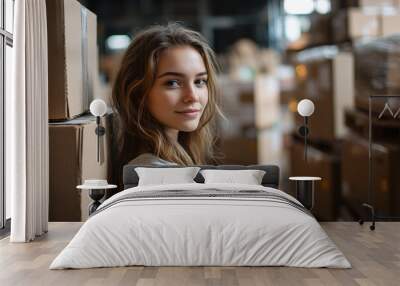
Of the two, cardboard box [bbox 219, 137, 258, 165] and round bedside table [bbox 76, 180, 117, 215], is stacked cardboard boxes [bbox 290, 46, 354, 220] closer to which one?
cardboard box [bbox 219, 137, 258, 165]

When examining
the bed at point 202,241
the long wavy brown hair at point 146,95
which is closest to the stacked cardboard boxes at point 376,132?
the long wavy brown hair at point 146,95

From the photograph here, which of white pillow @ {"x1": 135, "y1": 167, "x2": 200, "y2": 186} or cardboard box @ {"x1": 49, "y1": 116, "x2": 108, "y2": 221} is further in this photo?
cardboard box @ {"x1": 49, "y1": 116, "x2": 108, "y2": 221}

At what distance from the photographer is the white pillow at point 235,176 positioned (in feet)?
18.2

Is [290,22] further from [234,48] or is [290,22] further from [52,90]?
[52,90]

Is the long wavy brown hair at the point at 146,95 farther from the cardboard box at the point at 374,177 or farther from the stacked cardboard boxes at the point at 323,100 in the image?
the cardboard box at the point at 374,177

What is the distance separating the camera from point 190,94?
5.85 metres

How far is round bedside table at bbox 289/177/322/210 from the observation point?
5.76 m

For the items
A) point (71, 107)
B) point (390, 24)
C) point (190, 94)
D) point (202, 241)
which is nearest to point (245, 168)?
point (190, 94)

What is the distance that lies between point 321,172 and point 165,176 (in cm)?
147

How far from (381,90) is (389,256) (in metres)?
2.07

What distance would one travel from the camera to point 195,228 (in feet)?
13.0

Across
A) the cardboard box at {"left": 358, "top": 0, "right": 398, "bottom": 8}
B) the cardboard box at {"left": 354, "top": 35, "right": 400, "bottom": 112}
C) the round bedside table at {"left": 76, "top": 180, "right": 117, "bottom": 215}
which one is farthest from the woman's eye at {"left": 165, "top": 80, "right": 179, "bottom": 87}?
the cardboard box at {"left": 358, "top": 0, "right": 398, "bottom": 8}

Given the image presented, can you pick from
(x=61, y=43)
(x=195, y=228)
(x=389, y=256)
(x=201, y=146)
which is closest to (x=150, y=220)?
(x=195, y=228)

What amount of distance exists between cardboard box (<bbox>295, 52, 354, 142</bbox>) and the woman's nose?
35.6 inches
